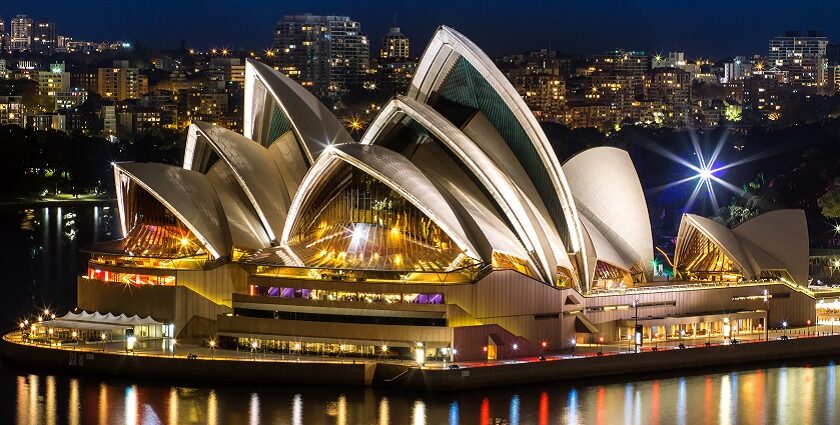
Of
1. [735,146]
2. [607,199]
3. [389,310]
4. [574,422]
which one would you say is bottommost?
[574,422]

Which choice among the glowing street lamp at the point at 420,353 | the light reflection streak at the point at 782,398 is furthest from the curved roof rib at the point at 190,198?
the light reflection streak at the point at 782,398

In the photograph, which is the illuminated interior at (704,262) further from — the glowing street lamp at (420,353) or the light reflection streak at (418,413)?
the light reflection streak at (418,413)

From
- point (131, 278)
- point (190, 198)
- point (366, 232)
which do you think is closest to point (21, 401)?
point (131, 278)

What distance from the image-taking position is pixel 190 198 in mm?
54406

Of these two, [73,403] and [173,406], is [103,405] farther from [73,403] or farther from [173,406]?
[173,406]

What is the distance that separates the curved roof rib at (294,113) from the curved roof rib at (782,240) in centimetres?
1454

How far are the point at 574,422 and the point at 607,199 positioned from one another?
52.2 ft

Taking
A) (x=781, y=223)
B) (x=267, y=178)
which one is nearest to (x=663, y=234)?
(x=781, y=223)

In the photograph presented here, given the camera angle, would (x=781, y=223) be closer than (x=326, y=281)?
No

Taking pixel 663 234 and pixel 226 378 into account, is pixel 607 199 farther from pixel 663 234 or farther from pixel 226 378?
pixel 663 234

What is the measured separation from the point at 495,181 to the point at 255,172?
27.3ft

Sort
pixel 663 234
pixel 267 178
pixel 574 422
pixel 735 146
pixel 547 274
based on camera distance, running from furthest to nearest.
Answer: pixel 735 146, pixel 663 234, pixel 267 178, pixel 547 274, pixel 574 422

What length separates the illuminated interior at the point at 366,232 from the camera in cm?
5078

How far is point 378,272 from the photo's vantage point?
50.3m
